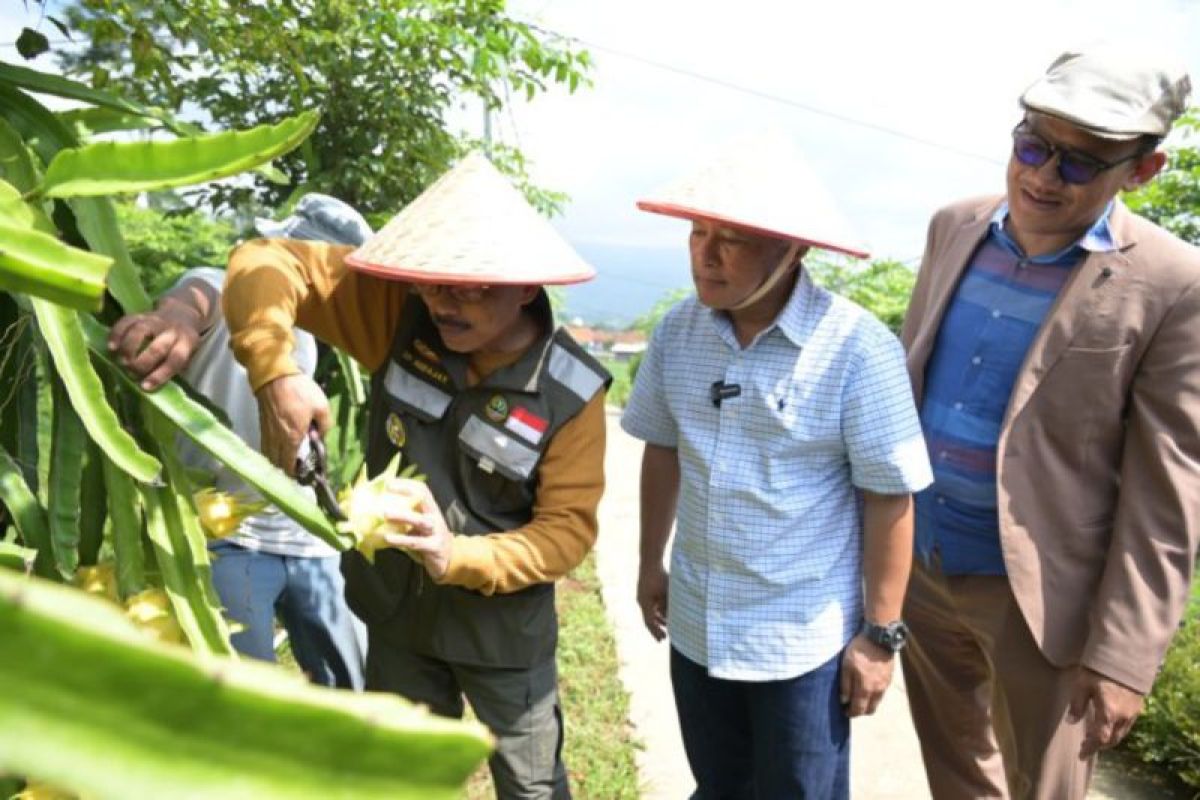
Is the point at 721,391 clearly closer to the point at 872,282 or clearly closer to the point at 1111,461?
the point at 1111,461

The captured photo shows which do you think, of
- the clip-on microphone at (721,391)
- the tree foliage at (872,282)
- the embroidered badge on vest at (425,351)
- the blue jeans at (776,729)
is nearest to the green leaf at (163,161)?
the embroidered badge on vest at (425,351)

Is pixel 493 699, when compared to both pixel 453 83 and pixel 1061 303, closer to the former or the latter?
pixel 1061 303

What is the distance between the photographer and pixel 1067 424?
1.76 m

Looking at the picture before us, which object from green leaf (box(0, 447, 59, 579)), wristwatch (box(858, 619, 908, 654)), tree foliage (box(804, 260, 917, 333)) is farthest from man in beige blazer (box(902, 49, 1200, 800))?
tree foliage (box(804, 260, 917, 333))

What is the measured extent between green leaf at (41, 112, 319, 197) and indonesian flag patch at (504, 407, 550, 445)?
729mm

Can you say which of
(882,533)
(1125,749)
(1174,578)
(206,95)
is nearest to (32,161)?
(882,533)

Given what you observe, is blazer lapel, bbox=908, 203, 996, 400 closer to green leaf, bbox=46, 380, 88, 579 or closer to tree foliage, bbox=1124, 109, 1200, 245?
green leaf, bbox=46, 380, 88, 579

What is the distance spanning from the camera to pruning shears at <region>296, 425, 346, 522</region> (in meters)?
1.14

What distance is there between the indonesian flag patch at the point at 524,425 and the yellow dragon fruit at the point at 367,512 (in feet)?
1.31

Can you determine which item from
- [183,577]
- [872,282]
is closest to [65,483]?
[183,577]

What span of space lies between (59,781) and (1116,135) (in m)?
1.77

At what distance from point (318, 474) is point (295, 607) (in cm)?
109

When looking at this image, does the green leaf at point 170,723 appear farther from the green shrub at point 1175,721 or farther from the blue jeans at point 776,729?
the green shrub at point 1175,721

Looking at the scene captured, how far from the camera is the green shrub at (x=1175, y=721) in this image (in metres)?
2.88
